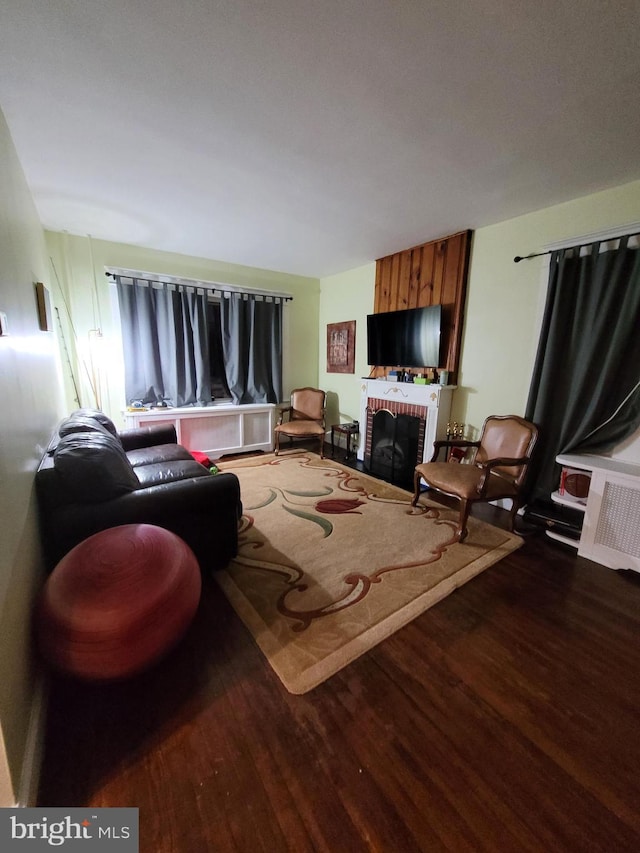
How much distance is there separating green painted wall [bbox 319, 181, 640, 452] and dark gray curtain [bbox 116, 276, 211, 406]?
308 cm

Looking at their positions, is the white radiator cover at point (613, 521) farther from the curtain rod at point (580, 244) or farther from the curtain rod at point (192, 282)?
the curtain rod at point (192, 282)

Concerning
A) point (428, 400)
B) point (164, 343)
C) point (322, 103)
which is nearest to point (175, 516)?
point (322, 103)

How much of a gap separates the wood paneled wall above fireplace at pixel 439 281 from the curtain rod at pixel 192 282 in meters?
1.55

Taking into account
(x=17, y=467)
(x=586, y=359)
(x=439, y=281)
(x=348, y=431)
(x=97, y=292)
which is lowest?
(x=348, y=431)

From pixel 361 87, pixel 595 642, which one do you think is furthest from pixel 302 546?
pixel 361 87

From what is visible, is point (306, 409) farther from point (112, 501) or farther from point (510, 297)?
point (112, 501)

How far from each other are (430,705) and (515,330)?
111 inches

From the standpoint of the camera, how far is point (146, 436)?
3.22m

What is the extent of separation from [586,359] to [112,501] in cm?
Answer: 325

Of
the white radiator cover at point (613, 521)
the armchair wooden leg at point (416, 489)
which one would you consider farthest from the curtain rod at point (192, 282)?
the white radiator cover at point (613, 521)

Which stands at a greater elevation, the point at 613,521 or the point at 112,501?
the point at 112,501

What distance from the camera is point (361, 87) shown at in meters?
1.49

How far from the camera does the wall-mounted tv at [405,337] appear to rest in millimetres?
3383

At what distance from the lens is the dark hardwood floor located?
946 mm
